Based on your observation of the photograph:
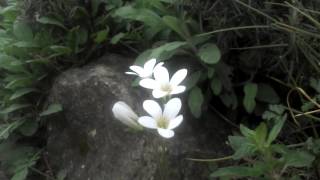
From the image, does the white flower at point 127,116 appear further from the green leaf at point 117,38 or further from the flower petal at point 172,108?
the green leaf at point 117,38

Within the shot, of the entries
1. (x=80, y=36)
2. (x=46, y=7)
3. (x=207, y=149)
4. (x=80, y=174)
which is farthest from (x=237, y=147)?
(x=46, y=7)

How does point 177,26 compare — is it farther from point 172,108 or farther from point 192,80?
point 172,108

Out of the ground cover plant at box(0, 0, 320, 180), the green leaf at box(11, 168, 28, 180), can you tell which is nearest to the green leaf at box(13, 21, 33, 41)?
the ground cover plant at box(0, 0, 320, 180)

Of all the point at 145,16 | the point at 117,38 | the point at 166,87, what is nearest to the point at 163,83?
the point at 166,87

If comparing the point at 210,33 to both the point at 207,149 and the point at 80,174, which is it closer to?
the point at 207,149

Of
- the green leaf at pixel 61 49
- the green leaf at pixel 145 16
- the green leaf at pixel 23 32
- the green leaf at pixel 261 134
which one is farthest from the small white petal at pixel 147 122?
the green leaf at pixel 23 32
